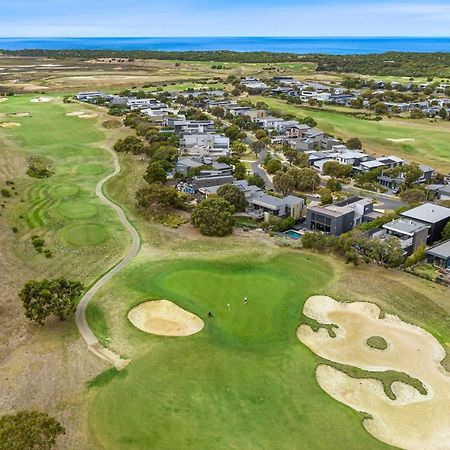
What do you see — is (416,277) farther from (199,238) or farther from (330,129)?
(330,129)

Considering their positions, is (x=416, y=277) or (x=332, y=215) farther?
(x=332, y=215)

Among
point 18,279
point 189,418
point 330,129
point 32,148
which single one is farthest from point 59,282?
point 330,129

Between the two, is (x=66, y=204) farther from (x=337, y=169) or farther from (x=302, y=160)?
(x=337, y=169)

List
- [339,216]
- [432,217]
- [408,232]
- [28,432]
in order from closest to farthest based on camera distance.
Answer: [28,432] < [408,232] < [339,216] < [432,217]

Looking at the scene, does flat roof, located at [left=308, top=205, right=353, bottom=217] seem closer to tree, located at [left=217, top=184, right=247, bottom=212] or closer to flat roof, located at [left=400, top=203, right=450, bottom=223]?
flat roof, located at [left=400, top=203, right=450, bottom=223]

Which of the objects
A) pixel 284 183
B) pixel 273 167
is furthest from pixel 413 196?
pixel 273 167

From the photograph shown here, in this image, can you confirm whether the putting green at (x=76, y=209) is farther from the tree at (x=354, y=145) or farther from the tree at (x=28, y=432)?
the tree at (x=354, y=145)
